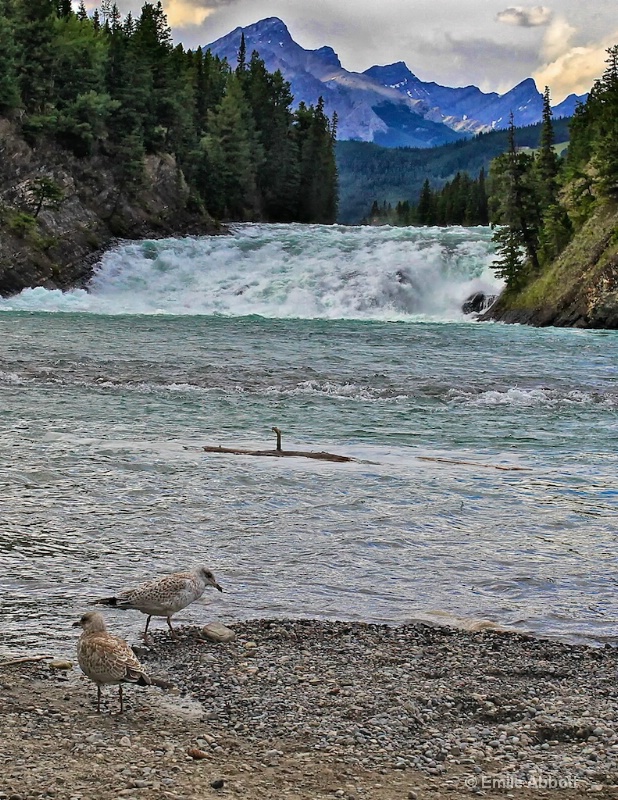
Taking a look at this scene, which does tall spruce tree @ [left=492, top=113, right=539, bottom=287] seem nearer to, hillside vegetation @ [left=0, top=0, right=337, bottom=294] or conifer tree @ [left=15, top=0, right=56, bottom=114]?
hillside vegetation @ [left=0, top=0, right=337, bottom=294]

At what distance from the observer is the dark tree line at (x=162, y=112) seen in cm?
7019

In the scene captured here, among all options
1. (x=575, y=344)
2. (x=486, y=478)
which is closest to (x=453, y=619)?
(x=486, y=478)

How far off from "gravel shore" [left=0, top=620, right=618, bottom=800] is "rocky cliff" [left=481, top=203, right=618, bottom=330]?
1588 inches

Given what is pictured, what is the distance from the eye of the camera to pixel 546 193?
5534 cm

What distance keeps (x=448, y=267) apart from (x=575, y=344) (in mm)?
20236

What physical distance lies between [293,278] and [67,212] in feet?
60.6

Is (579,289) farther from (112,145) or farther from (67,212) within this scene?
(112,145)

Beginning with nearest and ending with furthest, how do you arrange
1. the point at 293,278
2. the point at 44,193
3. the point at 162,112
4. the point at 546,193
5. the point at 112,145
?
1. the point at 546,193
2. the point at 293,278
3. the point at 44,193
4. the point at 112,145
5. the point at 162,112

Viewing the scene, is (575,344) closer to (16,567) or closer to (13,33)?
(16,567)

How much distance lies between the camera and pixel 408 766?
562 cm

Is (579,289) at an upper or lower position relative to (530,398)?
upper

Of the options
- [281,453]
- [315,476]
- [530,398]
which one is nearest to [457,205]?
[530,398]

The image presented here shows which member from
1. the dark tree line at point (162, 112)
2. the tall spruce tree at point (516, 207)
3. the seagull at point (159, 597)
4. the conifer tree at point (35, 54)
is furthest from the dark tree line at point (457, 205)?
the seagull at point (159, 597)

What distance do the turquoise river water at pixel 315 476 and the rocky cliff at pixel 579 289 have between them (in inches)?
261
